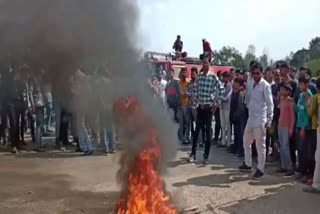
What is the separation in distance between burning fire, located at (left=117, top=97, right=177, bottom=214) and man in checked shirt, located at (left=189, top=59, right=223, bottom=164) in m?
3.59

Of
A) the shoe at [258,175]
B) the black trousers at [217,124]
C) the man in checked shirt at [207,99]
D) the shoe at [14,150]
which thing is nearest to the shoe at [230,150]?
the black trousers at [217,124]

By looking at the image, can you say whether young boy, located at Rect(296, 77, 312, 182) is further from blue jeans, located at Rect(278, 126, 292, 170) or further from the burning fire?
the burning fire

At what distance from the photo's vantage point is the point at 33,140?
11.8 metres

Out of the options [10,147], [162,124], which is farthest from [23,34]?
[10,147]

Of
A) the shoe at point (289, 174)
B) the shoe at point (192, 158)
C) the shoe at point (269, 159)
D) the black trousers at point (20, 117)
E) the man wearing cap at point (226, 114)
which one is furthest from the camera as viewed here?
the man wearing cap at point (226, 114)

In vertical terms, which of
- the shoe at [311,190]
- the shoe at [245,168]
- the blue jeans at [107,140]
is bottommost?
the shoe at [311,190]

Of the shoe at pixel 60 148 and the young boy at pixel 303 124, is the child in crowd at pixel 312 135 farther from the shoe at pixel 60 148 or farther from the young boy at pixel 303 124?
the shoe at pixel 60 148

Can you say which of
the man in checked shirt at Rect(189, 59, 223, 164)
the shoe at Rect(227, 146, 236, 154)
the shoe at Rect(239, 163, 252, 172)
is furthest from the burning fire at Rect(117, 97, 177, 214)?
the shoe at Rect(227, 146, 236, 154)

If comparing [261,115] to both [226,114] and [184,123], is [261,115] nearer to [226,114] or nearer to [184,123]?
[226,114]

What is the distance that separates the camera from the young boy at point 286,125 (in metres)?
8.55

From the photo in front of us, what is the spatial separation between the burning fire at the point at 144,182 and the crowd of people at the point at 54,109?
648 mm

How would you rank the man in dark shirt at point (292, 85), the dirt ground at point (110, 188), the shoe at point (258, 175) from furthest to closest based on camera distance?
the man in dark shirt at point (292, 85) → the shoe at point (258, 175) → the dirt ground at point (110, 188)

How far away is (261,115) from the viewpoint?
8.11 meters

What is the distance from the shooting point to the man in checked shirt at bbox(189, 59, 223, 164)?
9148mm
